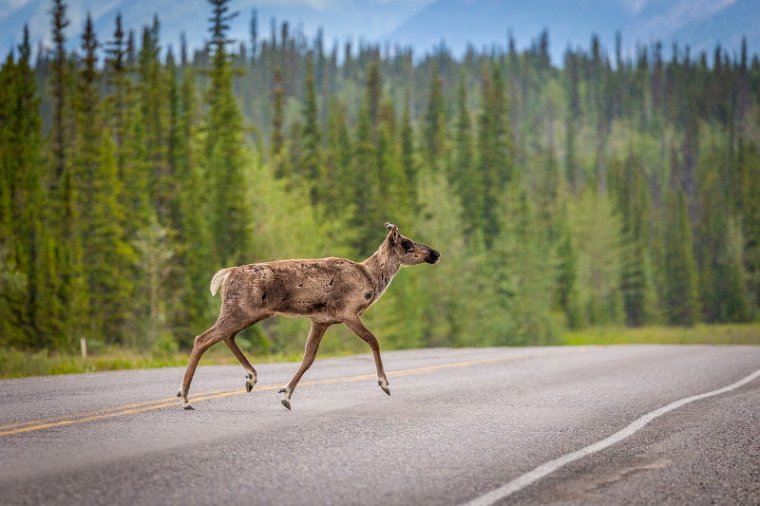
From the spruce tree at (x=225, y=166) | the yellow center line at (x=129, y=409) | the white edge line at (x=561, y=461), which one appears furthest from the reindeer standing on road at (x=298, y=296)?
the spruce tree at (x=225, y=166)

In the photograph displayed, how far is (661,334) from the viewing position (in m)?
88.6

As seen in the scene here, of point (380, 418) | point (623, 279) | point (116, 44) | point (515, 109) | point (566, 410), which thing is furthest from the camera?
point (515, 109)

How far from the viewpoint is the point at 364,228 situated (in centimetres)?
6241

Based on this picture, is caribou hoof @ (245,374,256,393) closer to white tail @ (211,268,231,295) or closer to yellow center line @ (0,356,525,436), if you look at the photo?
yellow center line @ (0,356,525,436)

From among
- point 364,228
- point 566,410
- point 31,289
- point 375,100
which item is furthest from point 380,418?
point 375,100

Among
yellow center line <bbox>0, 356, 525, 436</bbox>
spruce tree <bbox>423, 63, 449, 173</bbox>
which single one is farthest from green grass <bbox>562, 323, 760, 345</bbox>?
yellow center line <bbox>0, 356, 525, 436</bbox>

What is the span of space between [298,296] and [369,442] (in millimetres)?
2324

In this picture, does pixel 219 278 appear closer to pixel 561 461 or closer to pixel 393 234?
pixel 393 234

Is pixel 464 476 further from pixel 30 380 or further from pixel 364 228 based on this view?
pixel 364 228

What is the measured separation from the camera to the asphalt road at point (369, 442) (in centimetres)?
560

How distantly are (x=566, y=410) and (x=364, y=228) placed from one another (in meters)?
53.1

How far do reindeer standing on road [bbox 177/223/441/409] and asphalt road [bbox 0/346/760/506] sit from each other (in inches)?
23.8

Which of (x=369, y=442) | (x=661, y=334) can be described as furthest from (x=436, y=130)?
(x=369, y=442)

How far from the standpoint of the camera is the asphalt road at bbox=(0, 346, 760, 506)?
5.60 metres
